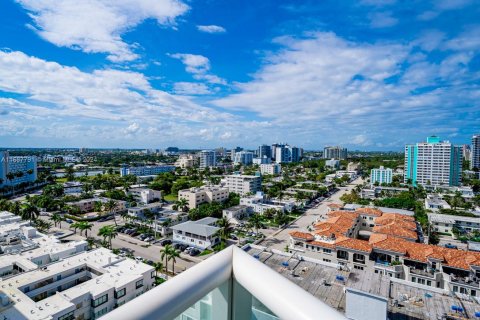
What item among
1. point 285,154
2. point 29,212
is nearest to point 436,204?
point 29,212

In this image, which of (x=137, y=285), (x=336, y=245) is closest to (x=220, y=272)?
(x=137, y=285)

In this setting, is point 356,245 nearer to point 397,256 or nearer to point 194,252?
point 397,256

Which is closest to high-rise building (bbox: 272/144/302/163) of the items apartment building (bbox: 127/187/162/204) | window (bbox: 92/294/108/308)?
apartment building (bbox: 127/187/162/204)

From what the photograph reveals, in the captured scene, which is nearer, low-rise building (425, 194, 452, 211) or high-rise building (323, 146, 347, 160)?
Answer: low-rise building (425, 194, 452, 211)

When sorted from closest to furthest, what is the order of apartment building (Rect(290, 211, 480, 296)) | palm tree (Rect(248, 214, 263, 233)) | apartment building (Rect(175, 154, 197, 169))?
apartment building (Rect(290, 211, 480, 296)), palm tree (Rect(248, 214, 263, 233)), apartment building (Rect(175, 154, 197, 169))

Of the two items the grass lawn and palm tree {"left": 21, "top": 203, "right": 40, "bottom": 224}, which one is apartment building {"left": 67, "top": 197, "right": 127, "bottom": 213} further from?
the grass lawn

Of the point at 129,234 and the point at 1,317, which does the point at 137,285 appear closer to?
the point at 1,317
